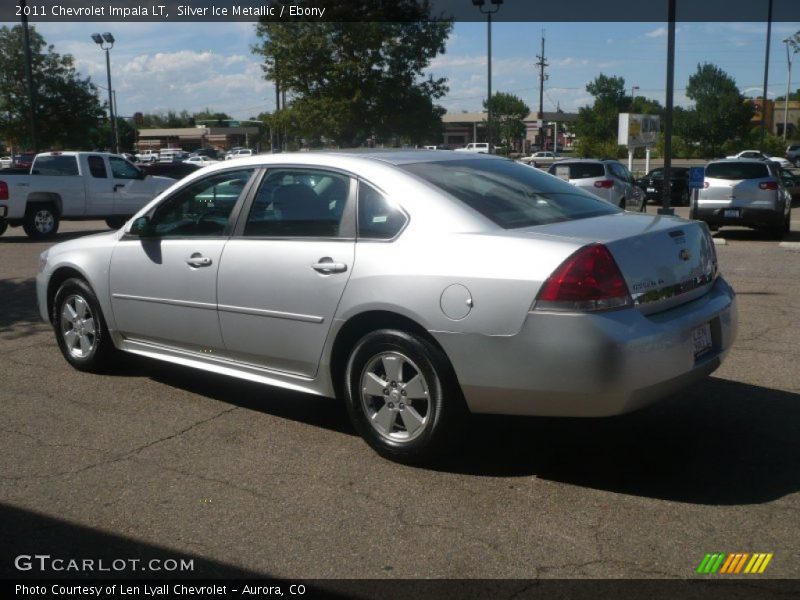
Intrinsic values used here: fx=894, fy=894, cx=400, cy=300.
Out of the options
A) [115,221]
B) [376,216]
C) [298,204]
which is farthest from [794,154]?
[376,216]

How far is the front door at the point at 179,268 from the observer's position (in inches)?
218

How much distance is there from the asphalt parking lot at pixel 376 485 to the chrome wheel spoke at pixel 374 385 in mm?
392

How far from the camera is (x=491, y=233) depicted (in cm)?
445

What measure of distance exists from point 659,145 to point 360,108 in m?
41.8

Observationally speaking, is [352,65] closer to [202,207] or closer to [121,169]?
[121,169]

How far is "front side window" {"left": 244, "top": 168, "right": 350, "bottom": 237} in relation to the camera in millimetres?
5062

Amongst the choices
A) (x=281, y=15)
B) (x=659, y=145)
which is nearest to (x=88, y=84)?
(x=281, y=15)

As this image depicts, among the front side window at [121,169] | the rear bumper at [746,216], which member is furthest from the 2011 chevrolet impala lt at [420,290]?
the front side window at [121,169]

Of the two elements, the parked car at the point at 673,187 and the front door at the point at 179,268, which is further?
the parked car at the point at 673,187

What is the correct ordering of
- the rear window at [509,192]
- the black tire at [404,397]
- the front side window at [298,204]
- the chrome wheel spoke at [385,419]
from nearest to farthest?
the black tire at [404,397] < the chrome wheel spoke at [385,419] < the rear window at [509,192] < the front side window at [298,204]

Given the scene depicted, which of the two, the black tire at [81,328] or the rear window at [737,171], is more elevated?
the rear window at [737,171]

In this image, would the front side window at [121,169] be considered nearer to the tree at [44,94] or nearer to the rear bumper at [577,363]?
the rear bumper at [577,363]

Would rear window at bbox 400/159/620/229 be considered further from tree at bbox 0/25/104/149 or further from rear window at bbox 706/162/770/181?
tree at bbox 0/25/104/149

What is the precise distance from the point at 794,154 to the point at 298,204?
240 feet
